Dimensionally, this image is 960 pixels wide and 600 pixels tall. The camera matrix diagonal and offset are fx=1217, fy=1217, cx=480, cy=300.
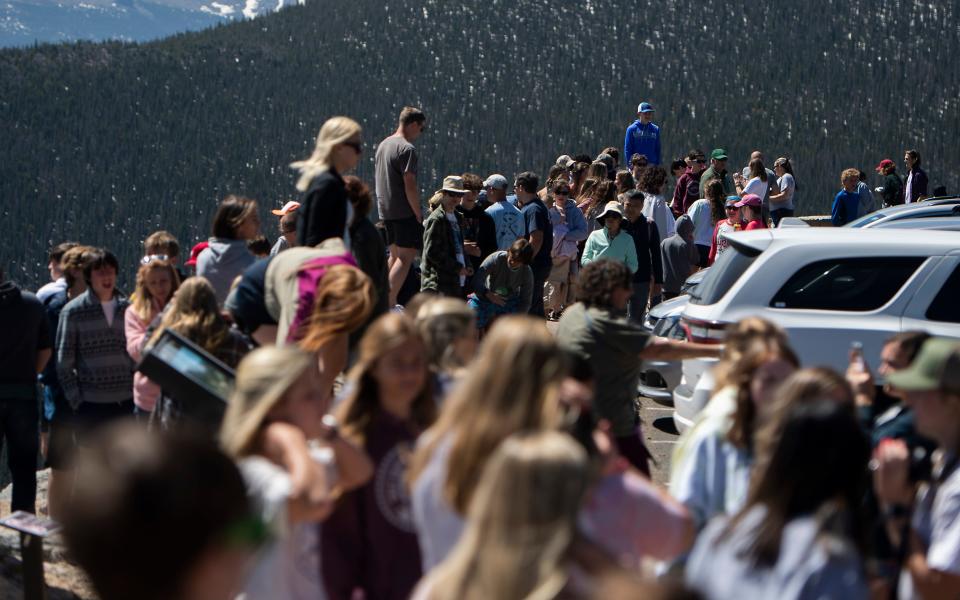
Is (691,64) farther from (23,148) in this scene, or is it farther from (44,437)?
(44,437)

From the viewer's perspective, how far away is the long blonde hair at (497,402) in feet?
10.6

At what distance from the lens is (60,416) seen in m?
7.92

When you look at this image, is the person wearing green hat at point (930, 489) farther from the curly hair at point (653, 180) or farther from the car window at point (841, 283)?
the curly hair at point (653, 180)

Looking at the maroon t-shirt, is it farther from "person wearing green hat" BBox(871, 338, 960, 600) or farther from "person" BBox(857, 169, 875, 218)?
"person" BBox(857, 169, 875, 218)

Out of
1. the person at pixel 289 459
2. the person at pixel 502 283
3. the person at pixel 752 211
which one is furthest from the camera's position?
the person at pixel 752 211

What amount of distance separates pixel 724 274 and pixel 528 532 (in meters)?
5.87

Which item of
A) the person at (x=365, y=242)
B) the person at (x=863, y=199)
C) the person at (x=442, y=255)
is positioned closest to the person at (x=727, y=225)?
the person at (x=442, y=255)

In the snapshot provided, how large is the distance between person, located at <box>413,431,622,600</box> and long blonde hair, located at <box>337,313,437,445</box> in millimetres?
1474

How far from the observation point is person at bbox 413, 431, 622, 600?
2.52 meters

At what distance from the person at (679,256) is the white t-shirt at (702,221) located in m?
1.13

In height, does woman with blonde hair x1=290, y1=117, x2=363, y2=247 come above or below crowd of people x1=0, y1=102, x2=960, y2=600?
above

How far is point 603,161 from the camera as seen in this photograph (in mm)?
16266

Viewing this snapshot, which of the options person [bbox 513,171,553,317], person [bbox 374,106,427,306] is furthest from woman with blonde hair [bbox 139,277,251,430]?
person [bbox 513,171,553,317]

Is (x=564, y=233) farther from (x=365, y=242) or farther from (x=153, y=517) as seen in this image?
(x=153, y=517)
